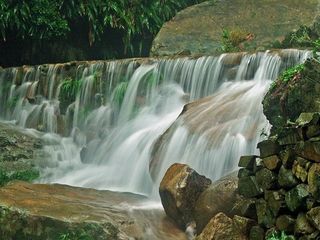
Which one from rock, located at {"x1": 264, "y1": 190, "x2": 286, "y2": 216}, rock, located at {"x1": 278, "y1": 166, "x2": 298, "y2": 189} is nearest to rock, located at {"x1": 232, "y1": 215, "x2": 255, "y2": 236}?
rock, located at {"x1": 264, "y1": 190, "x2": 286, "y2": 216}

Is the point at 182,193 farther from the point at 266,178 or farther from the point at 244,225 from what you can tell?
the point at 266,178

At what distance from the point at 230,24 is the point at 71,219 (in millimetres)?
10764

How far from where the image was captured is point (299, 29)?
14.4 metres

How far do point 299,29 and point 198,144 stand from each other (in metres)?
6.73

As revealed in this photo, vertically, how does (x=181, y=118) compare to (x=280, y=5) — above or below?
below

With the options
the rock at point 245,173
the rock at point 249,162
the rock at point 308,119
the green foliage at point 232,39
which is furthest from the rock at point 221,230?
the green foliage at point 232,39

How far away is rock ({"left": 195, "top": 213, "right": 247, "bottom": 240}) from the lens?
5934 millimetres

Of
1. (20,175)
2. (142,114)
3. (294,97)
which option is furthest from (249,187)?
(142,114)

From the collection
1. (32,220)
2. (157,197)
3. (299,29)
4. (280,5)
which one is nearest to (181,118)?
(157,197)

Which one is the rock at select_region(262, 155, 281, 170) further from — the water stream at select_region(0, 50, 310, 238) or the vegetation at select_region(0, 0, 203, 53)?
the vegetation at select_region(0, 0, 203, 53)

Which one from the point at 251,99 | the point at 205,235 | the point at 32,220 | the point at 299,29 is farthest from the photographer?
the point at 299,29

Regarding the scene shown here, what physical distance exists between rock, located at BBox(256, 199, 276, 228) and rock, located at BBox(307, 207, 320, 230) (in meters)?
0.54

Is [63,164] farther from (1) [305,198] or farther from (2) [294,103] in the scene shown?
(1) [305,198]

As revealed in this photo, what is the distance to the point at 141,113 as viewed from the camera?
1266 centimetres
